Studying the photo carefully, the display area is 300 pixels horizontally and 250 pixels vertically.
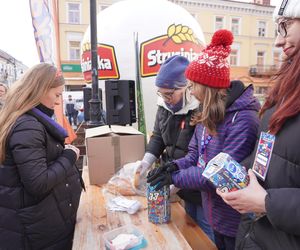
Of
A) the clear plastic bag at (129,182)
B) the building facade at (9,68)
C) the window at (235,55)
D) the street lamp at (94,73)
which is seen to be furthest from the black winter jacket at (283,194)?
the window at (235,55)

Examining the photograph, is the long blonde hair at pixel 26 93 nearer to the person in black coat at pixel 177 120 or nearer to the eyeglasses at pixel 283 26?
the person in black coat at pixel 177 120

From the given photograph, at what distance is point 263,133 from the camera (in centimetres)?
96

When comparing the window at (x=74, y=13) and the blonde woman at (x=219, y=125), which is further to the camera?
the window at (x=74, y=13)

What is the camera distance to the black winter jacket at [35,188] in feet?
4.33

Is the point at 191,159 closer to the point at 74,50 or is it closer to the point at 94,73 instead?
the point at 94,73

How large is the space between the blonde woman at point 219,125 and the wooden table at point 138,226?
186mm

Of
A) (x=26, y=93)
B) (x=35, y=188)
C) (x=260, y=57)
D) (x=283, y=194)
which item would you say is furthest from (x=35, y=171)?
(x=260, y=57)

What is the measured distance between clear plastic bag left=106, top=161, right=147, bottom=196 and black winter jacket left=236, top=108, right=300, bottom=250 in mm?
1056

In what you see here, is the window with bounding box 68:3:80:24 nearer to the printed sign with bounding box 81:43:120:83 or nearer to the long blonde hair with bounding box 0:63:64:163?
the printed sign with bounding box 81:43:120:83

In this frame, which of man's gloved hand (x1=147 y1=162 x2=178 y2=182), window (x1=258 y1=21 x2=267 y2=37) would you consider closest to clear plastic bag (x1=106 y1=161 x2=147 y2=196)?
man's gloved hand (x1=147 y1=162 x2=178 y2=182)

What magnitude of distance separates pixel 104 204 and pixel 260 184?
Result: 1.14 m

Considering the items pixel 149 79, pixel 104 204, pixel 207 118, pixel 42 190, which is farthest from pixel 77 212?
pixel 149 79

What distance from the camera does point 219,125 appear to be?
53.6 inches

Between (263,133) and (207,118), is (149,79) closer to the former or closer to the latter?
(207,118)
